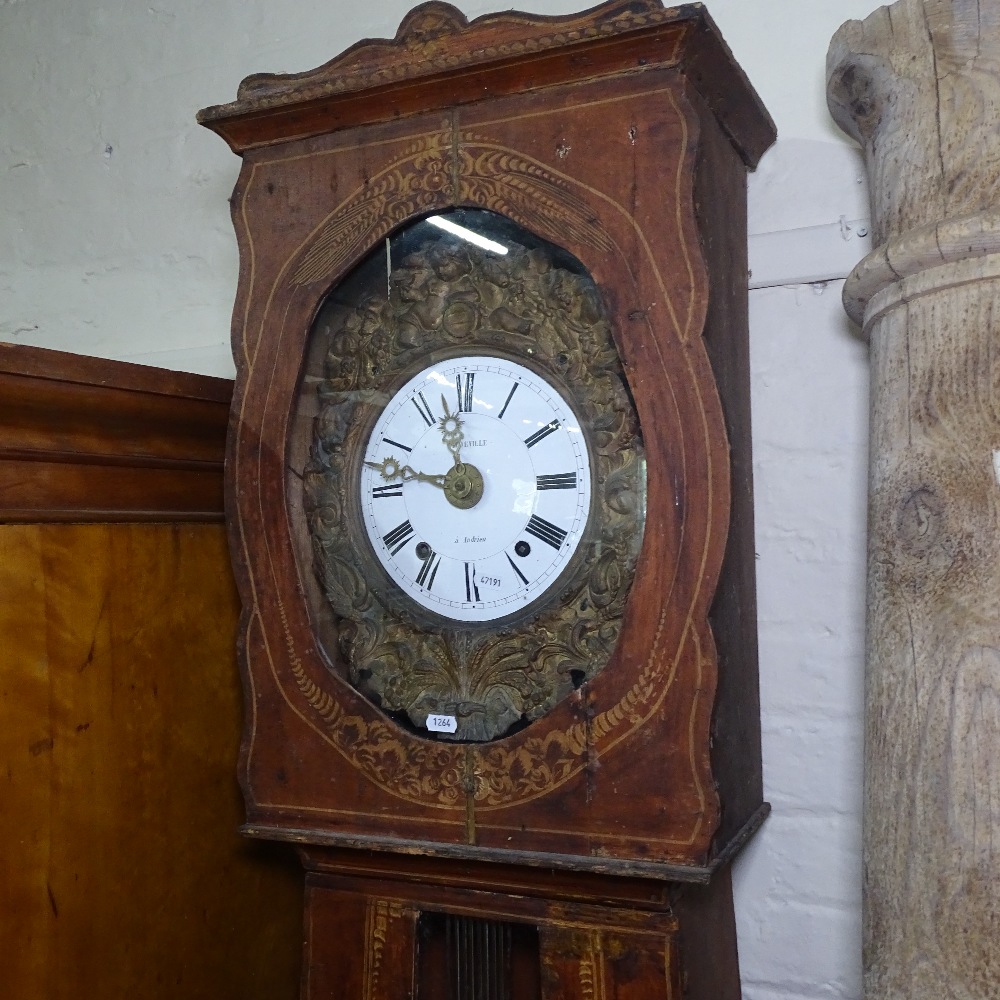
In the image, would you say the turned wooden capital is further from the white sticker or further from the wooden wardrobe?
the wooden wardrobe

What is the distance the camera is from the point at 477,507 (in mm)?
1156

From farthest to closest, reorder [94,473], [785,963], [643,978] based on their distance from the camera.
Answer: [785,963]
[94,473]
[643,978]

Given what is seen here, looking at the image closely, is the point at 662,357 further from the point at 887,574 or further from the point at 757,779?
the point at 757,779

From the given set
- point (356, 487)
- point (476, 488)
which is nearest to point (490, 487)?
point (476, 488)

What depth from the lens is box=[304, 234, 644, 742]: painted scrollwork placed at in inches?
43.4

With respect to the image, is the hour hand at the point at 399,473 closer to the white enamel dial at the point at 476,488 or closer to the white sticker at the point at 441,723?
the white enamel dial at the point at 476,488

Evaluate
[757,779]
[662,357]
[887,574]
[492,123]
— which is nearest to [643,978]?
[757,779]

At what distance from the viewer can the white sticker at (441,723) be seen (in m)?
1.15

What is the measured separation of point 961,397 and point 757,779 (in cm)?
51

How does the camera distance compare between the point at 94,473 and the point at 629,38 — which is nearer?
the point at 629,38

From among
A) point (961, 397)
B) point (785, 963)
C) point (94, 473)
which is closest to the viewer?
point (961, 397)

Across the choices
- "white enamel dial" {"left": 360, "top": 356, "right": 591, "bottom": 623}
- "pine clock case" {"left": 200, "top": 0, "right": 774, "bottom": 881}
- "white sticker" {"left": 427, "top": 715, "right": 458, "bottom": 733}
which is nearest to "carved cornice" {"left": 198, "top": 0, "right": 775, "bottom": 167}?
"pine clock case" {"left": 200, "top": 0, "right": 774, "bottom": 881}

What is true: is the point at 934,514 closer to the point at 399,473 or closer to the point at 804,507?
the point at 804,507

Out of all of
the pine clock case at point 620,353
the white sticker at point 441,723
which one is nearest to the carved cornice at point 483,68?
the pine clock case at point 620,353
